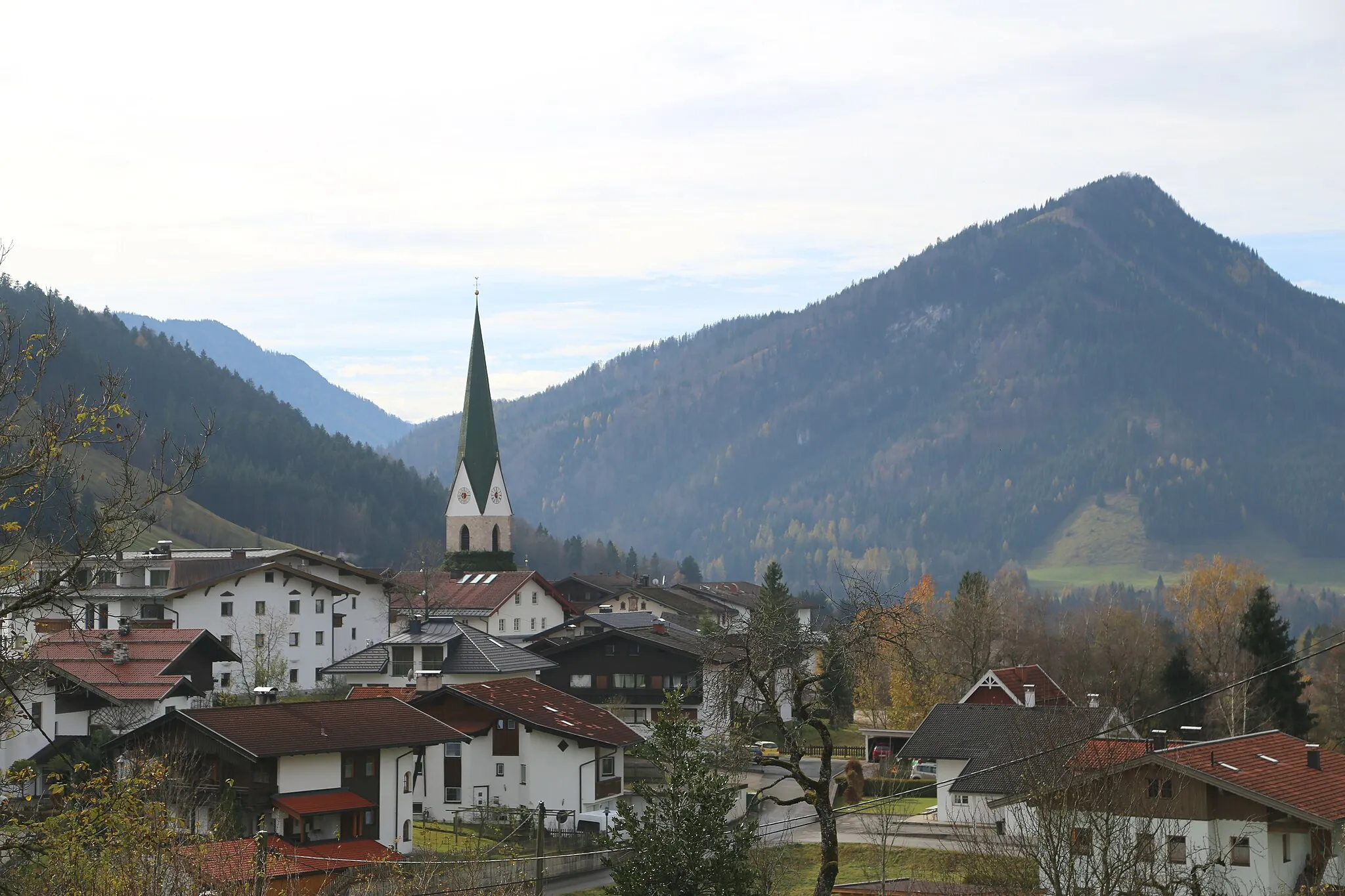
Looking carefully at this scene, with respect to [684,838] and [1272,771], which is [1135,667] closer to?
[1272,771]

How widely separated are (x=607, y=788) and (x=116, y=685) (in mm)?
15932

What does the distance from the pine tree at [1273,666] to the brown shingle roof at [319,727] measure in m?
33.2

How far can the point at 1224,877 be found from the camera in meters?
27.9

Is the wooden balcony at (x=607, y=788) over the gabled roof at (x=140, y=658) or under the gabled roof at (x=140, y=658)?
under

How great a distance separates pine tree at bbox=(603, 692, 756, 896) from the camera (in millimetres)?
21000

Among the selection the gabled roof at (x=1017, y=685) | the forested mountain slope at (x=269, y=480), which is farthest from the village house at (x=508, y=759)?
the forested mountain slope at (x=269, y=480)

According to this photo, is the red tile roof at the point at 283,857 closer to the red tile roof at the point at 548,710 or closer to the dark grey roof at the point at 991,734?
the red tile roof at the point at 548,710

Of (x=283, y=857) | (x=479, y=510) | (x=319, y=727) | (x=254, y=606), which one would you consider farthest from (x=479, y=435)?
(x=283, y=857)

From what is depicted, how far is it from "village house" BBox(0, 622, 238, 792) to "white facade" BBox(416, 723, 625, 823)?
27.0 ft

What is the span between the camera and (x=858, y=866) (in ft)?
132

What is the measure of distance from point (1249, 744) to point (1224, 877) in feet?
23.7

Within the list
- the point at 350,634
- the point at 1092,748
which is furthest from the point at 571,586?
the point at 1092,748

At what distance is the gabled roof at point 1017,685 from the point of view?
60.3m

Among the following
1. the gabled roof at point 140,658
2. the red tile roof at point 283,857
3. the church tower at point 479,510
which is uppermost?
the church tower at point 479,510
